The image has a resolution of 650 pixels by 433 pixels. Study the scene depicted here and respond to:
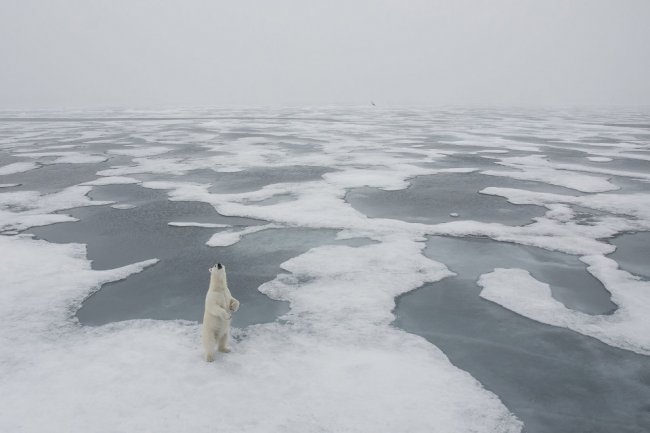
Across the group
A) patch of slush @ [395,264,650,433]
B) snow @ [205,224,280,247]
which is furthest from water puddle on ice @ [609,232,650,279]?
snow @ [205,224,280,247]

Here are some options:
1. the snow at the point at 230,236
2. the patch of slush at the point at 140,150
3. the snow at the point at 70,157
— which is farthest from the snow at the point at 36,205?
the patch of slush at the point at 140,150

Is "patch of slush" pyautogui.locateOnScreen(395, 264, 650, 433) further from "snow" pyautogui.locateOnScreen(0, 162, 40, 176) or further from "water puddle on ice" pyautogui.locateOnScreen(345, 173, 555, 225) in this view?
"snow" pyautogui.locateOnScreen(0, 162, 40, 176)

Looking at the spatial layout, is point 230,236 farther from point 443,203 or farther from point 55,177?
point 55,177

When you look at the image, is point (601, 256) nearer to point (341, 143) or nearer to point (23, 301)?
point (23, 301)

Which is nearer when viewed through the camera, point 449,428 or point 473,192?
point 449,428

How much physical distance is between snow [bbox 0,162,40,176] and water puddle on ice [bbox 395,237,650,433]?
11152 millimetres

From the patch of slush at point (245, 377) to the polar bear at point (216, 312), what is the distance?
0.17 meters

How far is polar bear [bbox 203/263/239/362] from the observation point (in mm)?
3449

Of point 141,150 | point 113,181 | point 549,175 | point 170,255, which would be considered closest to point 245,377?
point 170,255

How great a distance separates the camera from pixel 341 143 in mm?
17625

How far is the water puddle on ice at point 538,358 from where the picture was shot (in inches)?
121

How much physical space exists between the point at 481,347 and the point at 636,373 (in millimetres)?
1083

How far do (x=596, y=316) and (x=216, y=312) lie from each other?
3412mm

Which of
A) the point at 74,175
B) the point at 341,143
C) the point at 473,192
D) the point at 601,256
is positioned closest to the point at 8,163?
the point at 74,175
